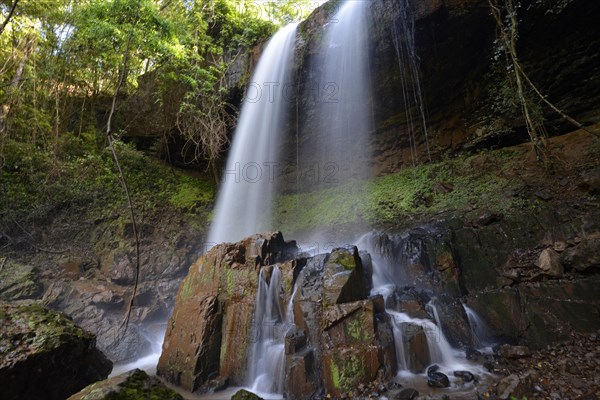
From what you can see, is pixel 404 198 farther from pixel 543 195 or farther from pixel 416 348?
pixel 416 348

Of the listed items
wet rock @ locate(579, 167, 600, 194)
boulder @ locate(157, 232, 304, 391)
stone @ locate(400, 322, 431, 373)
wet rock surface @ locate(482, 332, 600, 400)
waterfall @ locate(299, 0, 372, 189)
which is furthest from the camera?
A: waterfall @ locate(299, 0, 372, 189)

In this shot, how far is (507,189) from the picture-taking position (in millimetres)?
6965

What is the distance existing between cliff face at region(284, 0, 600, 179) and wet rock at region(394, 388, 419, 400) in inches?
286

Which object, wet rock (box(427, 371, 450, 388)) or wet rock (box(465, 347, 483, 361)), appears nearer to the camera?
wet rock (box(427, 371, 450, 388))

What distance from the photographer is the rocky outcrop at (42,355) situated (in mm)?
3603

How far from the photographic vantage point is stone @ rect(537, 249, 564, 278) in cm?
482

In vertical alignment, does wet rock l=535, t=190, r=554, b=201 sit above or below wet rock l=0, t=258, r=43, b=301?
above

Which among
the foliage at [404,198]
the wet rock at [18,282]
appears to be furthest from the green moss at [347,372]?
the wet rock at [18,282]

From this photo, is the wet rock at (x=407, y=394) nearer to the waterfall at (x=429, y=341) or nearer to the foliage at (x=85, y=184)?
the waterfall at (x=429, y=341)

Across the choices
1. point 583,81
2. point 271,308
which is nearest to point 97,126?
point 271,308

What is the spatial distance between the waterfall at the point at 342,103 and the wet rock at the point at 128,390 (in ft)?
29.4

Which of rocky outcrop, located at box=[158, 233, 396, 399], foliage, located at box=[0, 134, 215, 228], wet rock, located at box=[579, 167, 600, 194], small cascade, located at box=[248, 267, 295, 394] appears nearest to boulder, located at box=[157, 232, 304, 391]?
rocky outcrop, located at box=[158, 233, 396, 399]

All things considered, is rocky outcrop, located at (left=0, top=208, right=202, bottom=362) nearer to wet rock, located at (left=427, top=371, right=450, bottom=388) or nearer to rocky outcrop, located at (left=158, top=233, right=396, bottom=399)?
rocky outcrop, located at (left=158, top=233, right=396, bottom=399)

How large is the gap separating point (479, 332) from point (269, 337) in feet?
11.0
